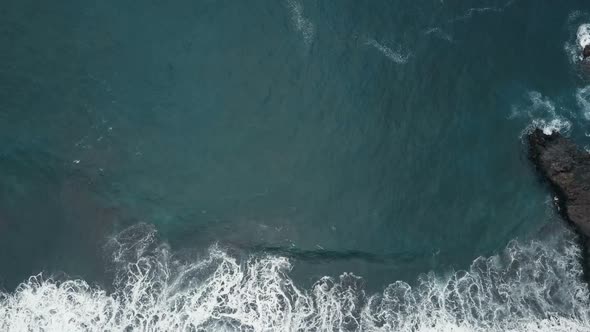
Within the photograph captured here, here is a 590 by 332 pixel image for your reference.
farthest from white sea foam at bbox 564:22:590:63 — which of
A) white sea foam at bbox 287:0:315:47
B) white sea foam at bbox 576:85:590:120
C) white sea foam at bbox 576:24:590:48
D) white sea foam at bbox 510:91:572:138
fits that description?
white sea foam at bbox 287:0:315:47

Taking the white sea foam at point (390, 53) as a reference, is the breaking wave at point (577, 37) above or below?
above

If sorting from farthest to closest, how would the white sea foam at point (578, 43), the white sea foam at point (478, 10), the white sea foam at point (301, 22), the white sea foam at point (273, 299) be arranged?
the white sea foam at point (478, 10) → the white sea foam at point (578, 43) → the white sea foam at point (301, 22) → the white sea foam at point (273, 299)

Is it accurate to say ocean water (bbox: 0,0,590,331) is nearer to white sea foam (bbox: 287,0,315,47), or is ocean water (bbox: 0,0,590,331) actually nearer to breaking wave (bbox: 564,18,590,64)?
white sea foam (bbox: 287,0,315,47)

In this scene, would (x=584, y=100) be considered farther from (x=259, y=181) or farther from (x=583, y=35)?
(x=259, y=181)

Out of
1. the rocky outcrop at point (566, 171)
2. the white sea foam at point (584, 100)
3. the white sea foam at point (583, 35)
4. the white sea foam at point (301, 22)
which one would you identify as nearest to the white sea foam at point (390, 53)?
the white sea foam at point (301, 22)

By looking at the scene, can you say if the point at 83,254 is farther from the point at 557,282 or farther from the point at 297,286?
the point at 557,282

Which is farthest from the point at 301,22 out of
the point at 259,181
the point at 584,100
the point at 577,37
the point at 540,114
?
the point at 584,100

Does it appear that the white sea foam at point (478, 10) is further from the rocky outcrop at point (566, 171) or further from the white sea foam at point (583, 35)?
the rocky outcrop at point (566, 171)
